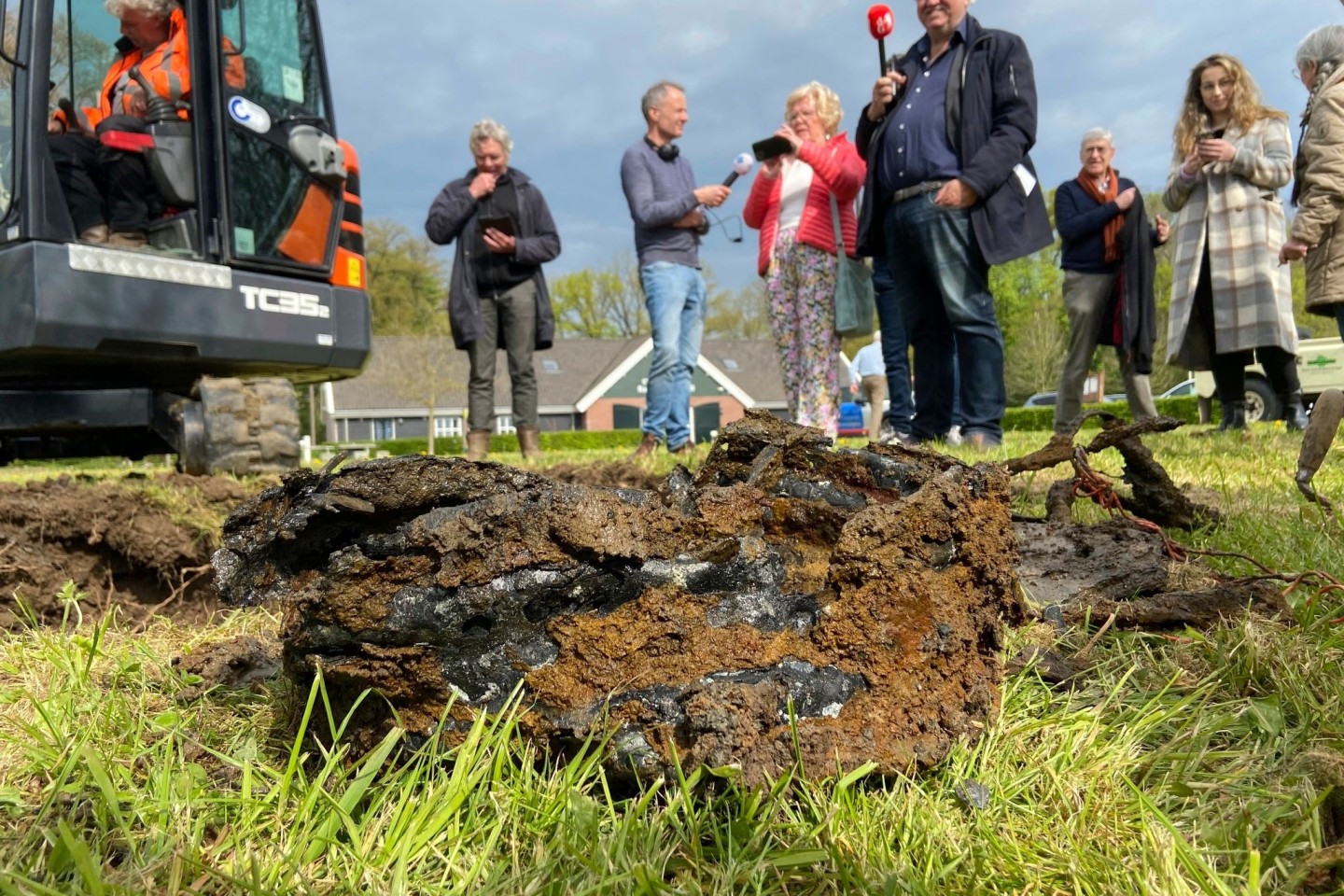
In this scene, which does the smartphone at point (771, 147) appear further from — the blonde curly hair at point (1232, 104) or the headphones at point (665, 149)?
the blonde curly hair at point (1232, 104)

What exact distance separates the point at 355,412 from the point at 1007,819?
49.1 meters

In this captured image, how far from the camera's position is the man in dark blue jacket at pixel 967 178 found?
184 inches

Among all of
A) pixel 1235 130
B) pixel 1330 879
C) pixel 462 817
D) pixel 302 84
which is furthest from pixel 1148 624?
pixel 302 84

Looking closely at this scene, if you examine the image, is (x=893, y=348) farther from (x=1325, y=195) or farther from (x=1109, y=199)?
(x=1325, y=195)

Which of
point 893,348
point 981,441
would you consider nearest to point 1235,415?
point 893,348

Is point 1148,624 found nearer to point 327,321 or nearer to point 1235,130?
point 327,321

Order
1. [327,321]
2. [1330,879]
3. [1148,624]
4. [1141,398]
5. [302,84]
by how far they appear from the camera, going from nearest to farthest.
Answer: [1330,879]
[1148,624]
[327,321]
[302,84]
[1141,398]

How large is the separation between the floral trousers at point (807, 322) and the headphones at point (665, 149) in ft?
4.35

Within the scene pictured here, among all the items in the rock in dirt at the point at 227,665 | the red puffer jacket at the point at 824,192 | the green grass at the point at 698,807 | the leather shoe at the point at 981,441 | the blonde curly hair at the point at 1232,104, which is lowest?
the green grass at the point at 698,807

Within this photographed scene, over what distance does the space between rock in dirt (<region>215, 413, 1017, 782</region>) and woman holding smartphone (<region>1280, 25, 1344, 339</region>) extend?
4.80 metres

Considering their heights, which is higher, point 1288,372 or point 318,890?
point 1288,372

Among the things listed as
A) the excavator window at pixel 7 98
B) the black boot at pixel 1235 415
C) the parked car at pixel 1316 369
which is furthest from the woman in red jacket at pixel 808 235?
the parked car at pixel 1316 369

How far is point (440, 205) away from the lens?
702 centimetres

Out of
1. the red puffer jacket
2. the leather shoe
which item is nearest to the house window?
the red puffer jacket
